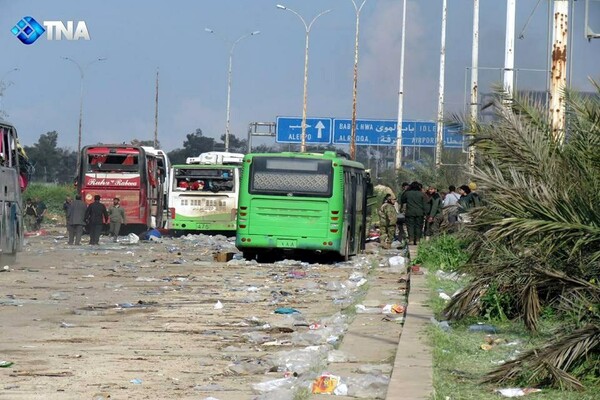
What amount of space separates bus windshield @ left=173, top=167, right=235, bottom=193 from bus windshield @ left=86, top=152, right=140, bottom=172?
1.78m

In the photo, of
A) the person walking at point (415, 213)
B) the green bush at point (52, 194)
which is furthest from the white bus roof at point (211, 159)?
the green bush at point (52, 194)

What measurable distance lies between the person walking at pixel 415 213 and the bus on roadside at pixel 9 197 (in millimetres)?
11401

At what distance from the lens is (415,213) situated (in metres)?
35.1

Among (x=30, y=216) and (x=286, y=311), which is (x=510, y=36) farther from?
(x=30, y=216)

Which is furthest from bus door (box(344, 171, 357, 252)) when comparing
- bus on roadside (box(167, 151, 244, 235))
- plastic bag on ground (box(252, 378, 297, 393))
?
plastic bag on ground (box(252, 378, 297, 393))

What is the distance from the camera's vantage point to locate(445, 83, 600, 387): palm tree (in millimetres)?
9219

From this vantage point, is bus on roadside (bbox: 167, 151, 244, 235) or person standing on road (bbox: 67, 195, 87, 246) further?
bus on roadside (bbox: 167, 151, 244, 235)

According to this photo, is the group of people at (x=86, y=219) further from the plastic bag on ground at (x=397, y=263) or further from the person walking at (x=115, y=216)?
the plastic bag on ground at (x=397, y=263)

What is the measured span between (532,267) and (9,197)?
55.3 ft

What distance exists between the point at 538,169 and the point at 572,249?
1.58 m

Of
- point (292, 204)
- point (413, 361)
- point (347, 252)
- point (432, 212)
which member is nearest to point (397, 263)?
point (292, 204)

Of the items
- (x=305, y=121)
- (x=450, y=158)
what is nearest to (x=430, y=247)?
(x=450, y=158)

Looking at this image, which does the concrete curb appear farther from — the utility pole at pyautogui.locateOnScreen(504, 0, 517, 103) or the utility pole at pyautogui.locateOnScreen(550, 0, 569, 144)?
the utility pole at pyautogui.locateOnScreen(504, 0, 517, 103)

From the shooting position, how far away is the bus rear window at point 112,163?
4828 cm
